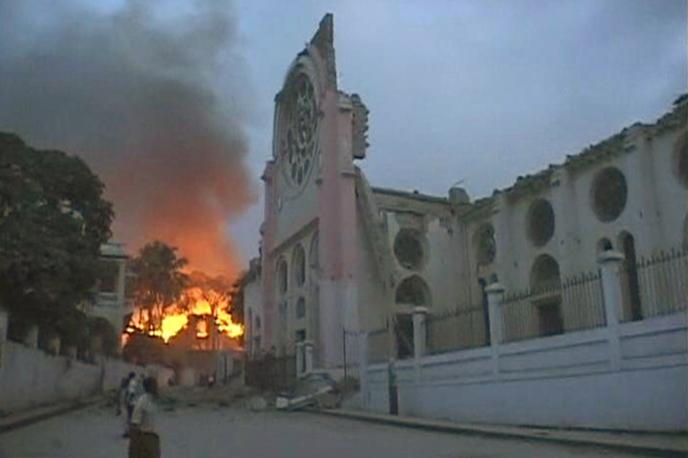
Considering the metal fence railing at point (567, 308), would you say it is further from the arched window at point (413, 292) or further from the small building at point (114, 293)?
the small building at point (114, 293)

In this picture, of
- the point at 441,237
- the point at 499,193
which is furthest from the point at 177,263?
the point at 499,193

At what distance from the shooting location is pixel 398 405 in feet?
66.1

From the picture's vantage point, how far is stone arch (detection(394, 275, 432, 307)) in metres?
30.5

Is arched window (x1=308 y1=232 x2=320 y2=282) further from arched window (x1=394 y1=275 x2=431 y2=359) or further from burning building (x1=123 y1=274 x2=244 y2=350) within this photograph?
burning building (x1=123 y1=274 x2=244 y2=350)

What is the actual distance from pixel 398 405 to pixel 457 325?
3.46 m

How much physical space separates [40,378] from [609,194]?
59.0ft

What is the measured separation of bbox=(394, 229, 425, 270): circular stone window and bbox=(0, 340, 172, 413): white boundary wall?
1130 cm

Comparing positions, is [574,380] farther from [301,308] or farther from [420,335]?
[301,308]

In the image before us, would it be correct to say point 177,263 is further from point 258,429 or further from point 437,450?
point 437,450

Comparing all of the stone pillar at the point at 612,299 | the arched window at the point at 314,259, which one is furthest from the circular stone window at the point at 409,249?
the stone pillar at the point at 612,299

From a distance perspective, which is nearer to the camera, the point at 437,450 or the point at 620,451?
the point at 620,451

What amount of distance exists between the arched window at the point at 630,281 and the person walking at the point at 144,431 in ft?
29.5

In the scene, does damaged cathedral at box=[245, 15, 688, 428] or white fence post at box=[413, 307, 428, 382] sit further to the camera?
white fence post at box=[413, 307, 428, 382]

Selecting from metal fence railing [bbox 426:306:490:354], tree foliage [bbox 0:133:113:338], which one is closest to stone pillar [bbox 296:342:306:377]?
tree foliage [bbox 0:133:113:338]
